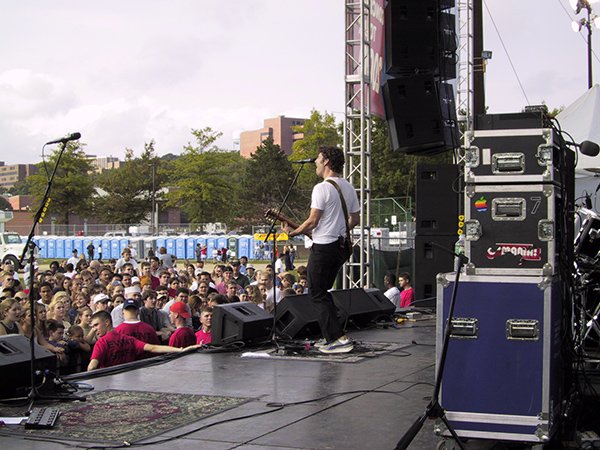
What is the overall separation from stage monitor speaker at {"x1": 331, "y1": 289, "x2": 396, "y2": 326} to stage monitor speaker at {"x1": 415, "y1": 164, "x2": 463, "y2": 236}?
2837 millimetres

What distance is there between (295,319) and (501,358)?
11.6ft

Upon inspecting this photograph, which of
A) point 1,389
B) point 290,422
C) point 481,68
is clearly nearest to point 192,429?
point 290,422

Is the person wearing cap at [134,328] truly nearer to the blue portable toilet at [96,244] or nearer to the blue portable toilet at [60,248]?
the blue portable toilet at [96,244]

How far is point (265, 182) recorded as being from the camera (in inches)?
2237

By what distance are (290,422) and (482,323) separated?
125cm

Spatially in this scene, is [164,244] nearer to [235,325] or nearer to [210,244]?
[210,244]

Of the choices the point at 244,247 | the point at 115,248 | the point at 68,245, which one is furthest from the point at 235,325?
the point at 68,245

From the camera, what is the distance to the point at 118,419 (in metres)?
3.92

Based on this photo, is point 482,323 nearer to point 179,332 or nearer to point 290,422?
point 290,422

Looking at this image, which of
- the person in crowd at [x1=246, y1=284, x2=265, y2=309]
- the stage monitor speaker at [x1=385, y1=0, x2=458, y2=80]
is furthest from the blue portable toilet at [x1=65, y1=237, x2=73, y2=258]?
the stage monitor speaker at [x1=385, y1=0, x2=458, y2=80]

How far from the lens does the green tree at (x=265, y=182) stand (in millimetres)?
55875

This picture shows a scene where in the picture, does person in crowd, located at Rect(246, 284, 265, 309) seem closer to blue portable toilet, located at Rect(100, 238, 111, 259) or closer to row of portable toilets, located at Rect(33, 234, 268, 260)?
row of portable toilets, located at Rect(33, 234, 268, 260)

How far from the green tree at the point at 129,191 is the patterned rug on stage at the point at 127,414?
52.6m

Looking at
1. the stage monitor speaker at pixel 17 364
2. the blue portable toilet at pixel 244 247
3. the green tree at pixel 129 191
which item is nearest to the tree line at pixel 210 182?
the green tree at pixel 129 191
